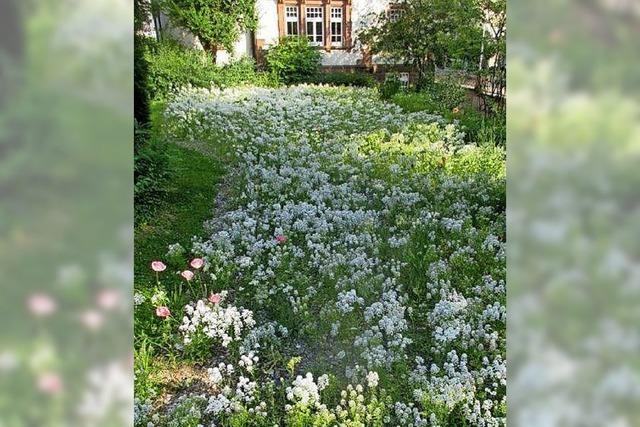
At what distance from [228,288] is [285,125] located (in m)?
4.89

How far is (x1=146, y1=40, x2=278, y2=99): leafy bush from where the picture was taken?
12.7m

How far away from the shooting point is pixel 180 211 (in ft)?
17.3

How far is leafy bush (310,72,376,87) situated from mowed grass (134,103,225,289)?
1017 cm

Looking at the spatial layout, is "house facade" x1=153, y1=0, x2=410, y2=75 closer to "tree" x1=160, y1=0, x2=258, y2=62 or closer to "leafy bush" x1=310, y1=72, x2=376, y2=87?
"tree" x1=160, y1=0, x2=258, y2=62

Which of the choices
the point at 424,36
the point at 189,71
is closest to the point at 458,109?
the point at 424,36

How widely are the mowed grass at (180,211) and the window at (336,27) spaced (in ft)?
45.4

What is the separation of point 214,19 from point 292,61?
2814 mm

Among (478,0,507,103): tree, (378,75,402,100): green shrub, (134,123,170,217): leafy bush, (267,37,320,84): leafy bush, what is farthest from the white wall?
(134,123,170,217): leafy bush
